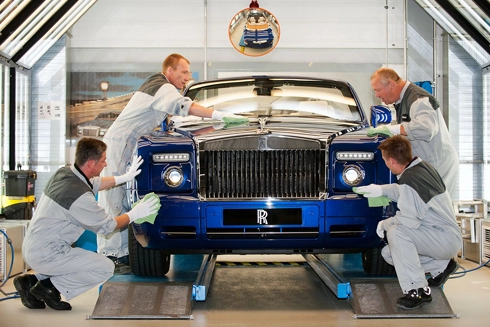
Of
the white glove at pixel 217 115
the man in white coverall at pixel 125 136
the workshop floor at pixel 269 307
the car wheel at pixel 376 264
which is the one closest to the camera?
the workshop floor at pixel 269 307

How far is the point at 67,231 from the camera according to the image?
4445 millimetres

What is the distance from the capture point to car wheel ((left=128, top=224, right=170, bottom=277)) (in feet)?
15.4

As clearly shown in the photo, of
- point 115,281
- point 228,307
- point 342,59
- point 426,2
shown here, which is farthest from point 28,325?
point 426,2

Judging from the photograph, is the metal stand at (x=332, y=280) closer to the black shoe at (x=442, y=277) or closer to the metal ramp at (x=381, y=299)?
the metal ramp at (x=381, y=299)

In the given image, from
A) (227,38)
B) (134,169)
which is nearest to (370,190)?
(134,169)

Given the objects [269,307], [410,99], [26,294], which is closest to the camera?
[269,307]

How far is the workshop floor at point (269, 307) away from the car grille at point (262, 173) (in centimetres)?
82

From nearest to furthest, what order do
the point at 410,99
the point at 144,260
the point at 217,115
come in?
the point at 144,260
the point at 217,115
the point at 410,99

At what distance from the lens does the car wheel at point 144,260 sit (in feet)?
15.4

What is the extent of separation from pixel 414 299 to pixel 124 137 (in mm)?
2757

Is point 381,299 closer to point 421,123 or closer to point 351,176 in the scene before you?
point 351,176

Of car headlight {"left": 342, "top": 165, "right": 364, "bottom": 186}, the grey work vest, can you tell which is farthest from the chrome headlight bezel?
the grey work vest

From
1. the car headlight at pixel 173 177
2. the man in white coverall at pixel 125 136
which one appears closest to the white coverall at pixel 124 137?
the man in white coverall at pixel 125 136

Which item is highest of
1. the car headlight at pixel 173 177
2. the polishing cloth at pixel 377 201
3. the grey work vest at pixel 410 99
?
the grey work vest at pixel 410 99
